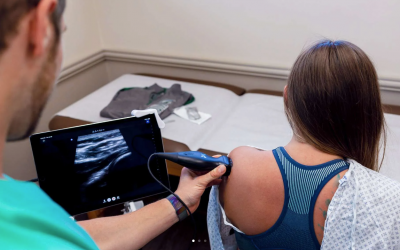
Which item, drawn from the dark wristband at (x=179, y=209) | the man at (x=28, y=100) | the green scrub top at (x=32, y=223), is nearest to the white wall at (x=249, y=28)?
the dark wristband at (x=179, y=209)

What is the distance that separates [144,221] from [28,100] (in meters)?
0.57

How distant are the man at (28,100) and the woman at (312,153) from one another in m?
0.51

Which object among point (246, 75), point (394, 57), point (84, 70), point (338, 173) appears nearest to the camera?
point (338, 173)

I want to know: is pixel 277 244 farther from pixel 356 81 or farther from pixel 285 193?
pixel 356 81

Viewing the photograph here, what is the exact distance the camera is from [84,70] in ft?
8.13

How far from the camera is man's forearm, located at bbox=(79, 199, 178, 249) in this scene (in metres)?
0.87

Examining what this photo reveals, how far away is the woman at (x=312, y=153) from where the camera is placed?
78 cm

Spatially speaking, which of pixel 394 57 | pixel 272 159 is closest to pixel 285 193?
pixel 272 159

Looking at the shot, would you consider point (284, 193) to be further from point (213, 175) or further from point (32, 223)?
point (32, 223)

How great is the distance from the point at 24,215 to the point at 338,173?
2.19 feet

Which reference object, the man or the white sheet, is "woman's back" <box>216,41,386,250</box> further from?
the white sheet

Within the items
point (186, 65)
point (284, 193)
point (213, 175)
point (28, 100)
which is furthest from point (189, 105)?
point (28, 100)

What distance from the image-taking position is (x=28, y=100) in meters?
0.43

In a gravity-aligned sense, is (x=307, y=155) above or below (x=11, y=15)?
below
